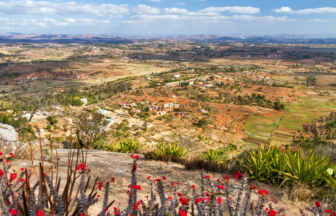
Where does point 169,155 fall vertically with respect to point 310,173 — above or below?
below

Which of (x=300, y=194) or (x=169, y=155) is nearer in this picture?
(x=300, y=194)

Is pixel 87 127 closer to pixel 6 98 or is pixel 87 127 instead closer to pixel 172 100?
pixel 172 100

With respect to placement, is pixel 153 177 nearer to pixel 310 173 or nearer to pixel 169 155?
pixel 169 155

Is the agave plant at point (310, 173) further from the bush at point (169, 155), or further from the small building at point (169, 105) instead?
the small building at point (169, 105)

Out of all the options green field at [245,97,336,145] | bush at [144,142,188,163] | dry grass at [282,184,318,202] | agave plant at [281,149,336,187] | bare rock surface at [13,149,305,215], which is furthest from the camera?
green field at [245,97,336,145]

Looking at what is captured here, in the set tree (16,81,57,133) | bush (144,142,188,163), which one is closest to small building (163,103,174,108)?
tree (16,81,57,133)

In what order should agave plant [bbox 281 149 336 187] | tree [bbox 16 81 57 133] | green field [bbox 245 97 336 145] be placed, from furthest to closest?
green field [bbox 245 97 336 145] < tree [bbox 16 81 57 133] < agave plant [bbox 281 149 336 187]

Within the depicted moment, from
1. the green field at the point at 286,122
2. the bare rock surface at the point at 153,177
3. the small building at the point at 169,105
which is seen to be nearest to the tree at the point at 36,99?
the bare rock surface at the point at 153,177

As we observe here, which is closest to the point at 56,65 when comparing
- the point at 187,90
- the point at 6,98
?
the point at 6,98

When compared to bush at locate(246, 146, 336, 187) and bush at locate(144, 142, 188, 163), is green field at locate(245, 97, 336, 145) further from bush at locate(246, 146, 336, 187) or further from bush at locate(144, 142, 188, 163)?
bush at locate(246, 146, 336, 187)

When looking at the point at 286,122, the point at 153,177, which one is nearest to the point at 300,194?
the point at 153,177

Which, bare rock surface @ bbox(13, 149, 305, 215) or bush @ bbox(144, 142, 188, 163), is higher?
bare rock surface @ bbox(13, 149, 305, 215)
